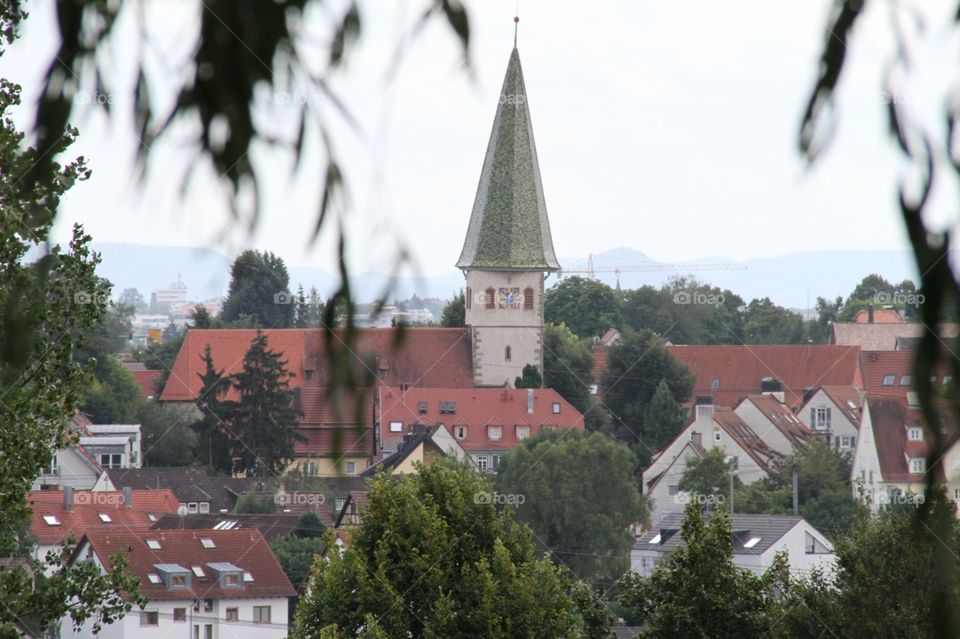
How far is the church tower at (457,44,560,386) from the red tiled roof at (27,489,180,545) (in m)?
23.1

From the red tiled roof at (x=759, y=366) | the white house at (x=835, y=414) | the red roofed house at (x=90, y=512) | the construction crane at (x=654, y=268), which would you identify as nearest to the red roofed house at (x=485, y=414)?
the white house at (x=835, y=414)

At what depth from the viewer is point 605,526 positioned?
42125 mm

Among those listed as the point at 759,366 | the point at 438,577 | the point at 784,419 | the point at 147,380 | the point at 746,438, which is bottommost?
the point at 438,577

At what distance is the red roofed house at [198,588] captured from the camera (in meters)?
29.5

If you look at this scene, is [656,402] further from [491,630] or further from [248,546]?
[491,630]

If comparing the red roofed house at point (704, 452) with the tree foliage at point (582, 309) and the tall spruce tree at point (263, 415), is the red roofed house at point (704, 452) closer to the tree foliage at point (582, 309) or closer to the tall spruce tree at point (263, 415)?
the tall spruce tree at point (263, 415)

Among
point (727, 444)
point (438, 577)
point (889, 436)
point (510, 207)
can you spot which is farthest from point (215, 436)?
point (438, 577)

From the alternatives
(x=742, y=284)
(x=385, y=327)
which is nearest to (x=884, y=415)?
(x=385, y=327)

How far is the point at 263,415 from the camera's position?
58.9 meters

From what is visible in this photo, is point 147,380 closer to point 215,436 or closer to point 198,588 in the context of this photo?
point 215,436

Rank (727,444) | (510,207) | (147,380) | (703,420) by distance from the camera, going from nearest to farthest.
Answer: (727,444), (703,420), (510,207), (147,380)

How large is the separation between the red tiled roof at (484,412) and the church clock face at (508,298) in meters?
3.86

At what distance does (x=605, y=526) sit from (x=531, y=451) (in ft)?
21.9

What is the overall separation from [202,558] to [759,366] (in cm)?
4385
